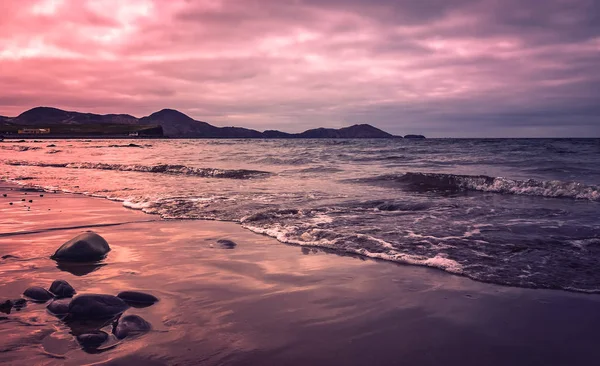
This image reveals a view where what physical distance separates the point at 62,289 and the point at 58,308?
0.57 m

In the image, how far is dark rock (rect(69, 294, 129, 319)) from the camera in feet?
12.9

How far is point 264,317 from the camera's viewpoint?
404cm

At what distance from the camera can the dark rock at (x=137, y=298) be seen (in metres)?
4.34

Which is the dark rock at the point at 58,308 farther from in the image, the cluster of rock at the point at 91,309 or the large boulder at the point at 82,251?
the large boulder at the point at 82,251

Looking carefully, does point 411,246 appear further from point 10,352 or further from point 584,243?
point 10,352

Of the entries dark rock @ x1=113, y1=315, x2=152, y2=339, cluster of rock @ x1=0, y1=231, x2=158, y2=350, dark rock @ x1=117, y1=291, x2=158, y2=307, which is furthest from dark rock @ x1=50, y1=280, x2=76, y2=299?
dark rock @ x1=113, y1=315, x2=152, y2=339

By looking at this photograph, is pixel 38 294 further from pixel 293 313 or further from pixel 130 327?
pixel 293 313

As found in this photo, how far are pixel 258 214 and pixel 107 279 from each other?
4.66 meters

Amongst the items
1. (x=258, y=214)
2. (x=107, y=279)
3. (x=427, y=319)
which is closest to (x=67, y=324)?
(x=107, y=279)

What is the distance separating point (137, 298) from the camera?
4.37 metres

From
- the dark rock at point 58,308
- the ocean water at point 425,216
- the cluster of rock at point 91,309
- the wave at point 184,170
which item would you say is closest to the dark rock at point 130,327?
the cluster of rock at point 91,309

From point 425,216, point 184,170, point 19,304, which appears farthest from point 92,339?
point 184,170

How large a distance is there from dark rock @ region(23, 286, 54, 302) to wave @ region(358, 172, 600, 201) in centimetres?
1360

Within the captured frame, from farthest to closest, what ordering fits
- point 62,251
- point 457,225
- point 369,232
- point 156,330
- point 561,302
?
point 457,225
point 369,232
point 62,251
point 561,302
point 156,330
